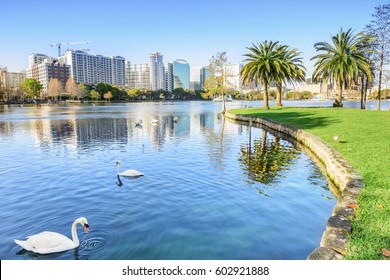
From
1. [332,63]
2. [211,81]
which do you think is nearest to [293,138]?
[332,63]

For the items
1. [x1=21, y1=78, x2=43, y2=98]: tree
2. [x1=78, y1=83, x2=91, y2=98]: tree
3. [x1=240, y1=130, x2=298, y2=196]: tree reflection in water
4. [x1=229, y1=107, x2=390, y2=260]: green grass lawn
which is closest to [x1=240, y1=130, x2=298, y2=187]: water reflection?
[x1=240, y1=130, x2=298, y2=196]: tree reflection in water

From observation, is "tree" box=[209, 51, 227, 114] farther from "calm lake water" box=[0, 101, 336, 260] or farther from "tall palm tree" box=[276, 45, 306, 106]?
"calm lake water" box=[0, 101, 336, 260]

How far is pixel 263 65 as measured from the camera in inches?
1820

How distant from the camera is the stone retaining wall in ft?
18.0

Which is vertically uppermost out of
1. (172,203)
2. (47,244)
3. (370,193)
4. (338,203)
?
(370,193)

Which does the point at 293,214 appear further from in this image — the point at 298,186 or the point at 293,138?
the point at 293,138

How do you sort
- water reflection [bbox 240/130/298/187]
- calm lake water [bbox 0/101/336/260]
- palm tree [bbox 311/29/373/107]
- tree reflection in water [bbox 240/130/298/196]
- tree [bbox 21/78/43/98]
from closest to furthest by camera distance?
1. calm lake water [bbox 0/101/336/260]
2. tree reflection in water [bbox 240/130/298/196]
3. water reflection [bbox 240/130/298/187]
4. palm tree [bbox 311/29/373/107]
5. tree [bbox 21/78/43/98]

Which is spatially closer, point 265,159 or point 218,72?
point 265,159

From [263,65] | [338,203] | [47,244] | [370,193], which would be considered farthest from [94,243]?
[263,65]

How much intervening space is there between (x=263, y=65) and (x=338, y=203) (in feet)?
135

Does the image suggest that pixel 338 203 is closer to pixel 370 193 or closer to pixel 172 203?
pixel 370 193

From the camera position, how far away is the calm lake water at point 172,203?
7125 millimetres

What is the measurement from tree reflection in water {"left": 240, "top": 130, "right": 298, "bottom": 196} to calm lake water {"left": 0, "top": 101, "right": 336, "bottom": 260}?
0.05 metres

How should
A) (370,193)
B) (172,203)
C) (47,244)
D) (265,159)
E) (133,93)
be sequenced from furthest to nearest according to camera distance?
(133,93)
(265,159)
(172,203)
(370,193)
(47,244)
